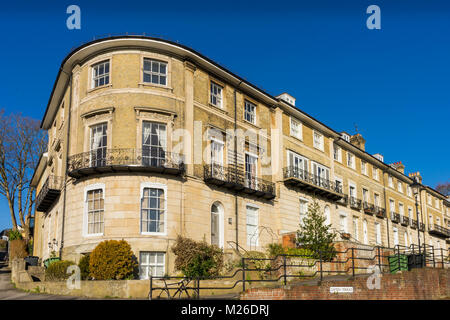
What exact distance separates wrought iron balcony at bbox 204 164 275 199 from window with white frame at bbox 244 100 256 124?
3.74 meters

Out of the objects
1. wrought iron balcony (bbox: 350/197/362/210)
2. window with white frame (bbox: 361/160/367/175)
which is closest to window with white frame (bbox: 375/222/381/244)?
wrought iron balcony (bbox: 350/197/362/210)

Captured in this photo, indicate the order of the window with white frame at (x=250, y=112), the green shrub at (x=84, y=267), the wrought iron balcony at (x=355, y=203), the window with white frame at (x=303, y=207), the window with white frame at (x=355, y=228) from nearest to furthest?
1. the green shrub at (x=84, y=267)
2. the window with white frame at (x=250, y=112)
3. the window with white frame at (x=303, y=207)
4. the window with white frame at (x=355, y=228)
5. the wrought iron balcony at (x=355, y=203)

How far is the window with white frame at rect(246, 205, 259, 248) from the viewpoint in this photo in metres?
26.0

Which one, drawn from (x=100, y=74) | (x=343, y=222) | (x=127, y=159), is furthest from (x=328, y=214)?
(x=100, y=74)

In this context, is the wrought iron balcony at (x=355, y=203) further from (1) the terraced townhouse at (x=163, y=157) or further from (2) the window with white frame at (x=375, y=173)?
(2) the window with white frame at (x=375, y=173)

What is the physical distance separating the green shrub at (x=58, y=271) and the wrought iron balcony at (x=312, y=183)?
47.9ft

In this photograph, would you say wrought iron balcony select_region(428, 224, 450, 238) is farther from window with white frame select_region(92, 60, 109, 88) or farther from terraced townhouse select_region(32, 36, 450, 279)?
window with white frame select_region(92, 60, 109, 88)

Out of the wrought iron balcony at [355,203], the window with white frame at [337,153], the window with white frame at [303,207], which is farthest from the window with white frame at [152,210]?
the wrought iron balcony at [355,203]

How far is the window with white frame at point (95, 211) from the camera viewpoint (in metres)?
21.3

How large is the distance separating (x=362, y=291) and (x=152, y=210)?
10.3m

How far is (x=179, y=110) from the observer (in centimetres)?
2319

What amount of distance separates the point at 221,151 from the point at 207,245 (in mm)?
5781
